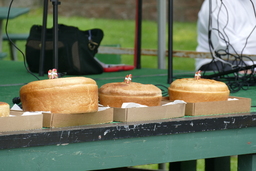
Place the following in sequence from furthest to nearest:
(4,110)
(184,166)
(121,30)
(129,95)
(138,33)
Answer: (121,30)
(138,33)
(184,166)
(129,95)
(4,110)

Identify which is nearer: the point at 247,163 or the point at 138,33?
the point at 247,163

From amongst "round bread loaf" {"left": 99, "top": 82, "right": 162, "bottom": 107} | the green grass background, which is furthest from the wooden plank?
the green grass background

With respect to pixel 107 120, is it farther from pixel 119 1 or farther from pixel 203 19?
pixel 119 1

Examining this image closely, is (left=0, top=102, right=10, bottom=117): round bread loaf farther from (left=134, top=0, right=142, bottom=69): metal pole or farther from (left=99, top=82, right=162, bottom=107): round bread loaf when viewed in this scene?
(left=134, top=0, right=142, bottom=69): metal pole

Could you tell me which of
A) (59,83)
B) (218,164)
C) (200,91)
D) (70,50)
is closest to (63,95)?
(59,83)

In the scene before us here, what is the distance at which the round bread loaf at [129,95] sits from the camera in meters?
1.51

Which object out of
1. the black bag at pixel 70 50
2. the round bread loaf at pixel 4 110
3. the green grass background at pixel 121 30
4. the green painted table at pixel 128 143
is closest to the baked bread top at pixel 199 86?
the green painted table at pixel 128 143

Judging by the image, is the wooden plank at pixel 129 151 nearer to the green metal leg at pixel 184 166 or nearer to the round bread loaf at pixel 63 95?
the round bread loaf at pixel 63 95

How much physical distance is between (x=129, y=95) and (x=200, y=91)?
0.82 ft

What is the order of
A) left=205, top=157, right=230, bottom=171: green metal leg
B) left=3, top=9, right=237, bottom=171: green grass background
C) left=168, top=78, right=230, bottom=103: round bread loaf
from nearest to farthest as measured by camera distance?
left=168, top=78, right=230, bottom=103: round bread loaf
left=205, top=157, right=230, bottom=171: green metal leg
left=3, top=9, right=237, bottom=171: green grass background

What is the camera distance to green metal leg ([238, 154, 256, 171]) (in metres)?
1.65

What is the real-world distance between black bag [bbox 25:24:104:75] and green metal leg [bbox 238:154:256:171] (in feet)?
4.25

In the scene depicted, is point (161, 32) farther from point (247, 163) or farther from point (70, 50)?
point (247, 163)

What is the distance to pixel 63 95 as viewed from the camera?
4.37 feet
